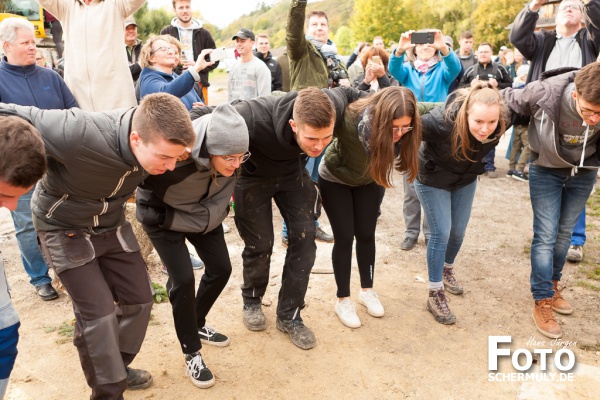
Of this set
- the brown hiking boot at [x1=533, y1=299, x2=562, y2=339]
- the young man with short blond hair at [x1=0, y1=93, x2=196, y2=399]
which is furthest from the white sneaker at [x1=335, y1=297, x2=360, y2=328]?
the young man with short blond hair at [x1=0, y1=93, x2=196, y2=399]

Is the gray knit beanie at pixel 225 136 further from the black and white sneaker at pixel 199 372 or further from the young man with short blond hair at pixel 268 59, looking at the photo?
the young man with short blond hair at pixel 268 59

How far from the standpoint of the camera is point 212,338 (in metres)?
3.60

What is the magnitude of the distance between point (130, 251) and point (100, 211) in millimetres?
314

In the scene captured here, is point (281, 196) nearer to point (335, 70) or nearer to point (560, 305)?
point (335, 70)

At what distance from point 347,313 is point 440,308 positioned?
0.75 metres

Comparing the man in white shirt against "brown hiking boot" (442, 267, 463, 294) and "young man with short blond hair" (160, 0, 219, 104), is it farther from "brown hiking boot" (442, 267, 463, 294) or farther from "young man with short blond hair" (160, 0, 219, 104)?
"brown hiking boot" (442, 267, 463, 294)

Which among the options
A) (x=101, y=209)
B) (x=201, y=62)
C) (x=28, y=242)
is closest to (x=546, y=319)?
(x=101, y=209)

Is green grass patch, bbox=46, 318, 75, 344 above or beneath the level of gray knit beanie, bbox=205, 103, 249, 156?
beneath

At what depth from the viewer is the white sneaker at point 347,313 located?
12.8 feet

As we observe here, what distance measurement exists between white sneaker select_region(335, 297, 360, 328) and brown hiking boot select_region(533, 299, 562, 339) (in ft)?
4.59

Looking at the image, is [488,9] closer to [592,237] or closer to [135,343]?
[592,237]

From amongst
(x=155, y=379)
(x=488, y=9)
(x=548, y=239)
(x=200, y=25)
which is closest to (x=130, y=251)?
(x=155, y=379)

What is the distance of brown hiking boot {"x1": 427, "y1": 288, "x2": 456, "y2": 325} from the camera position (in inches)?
156

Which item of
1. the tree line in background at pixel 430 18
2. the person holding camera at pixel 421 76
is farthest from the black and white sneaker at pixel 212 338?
the tree line in background at pixel 430 18
